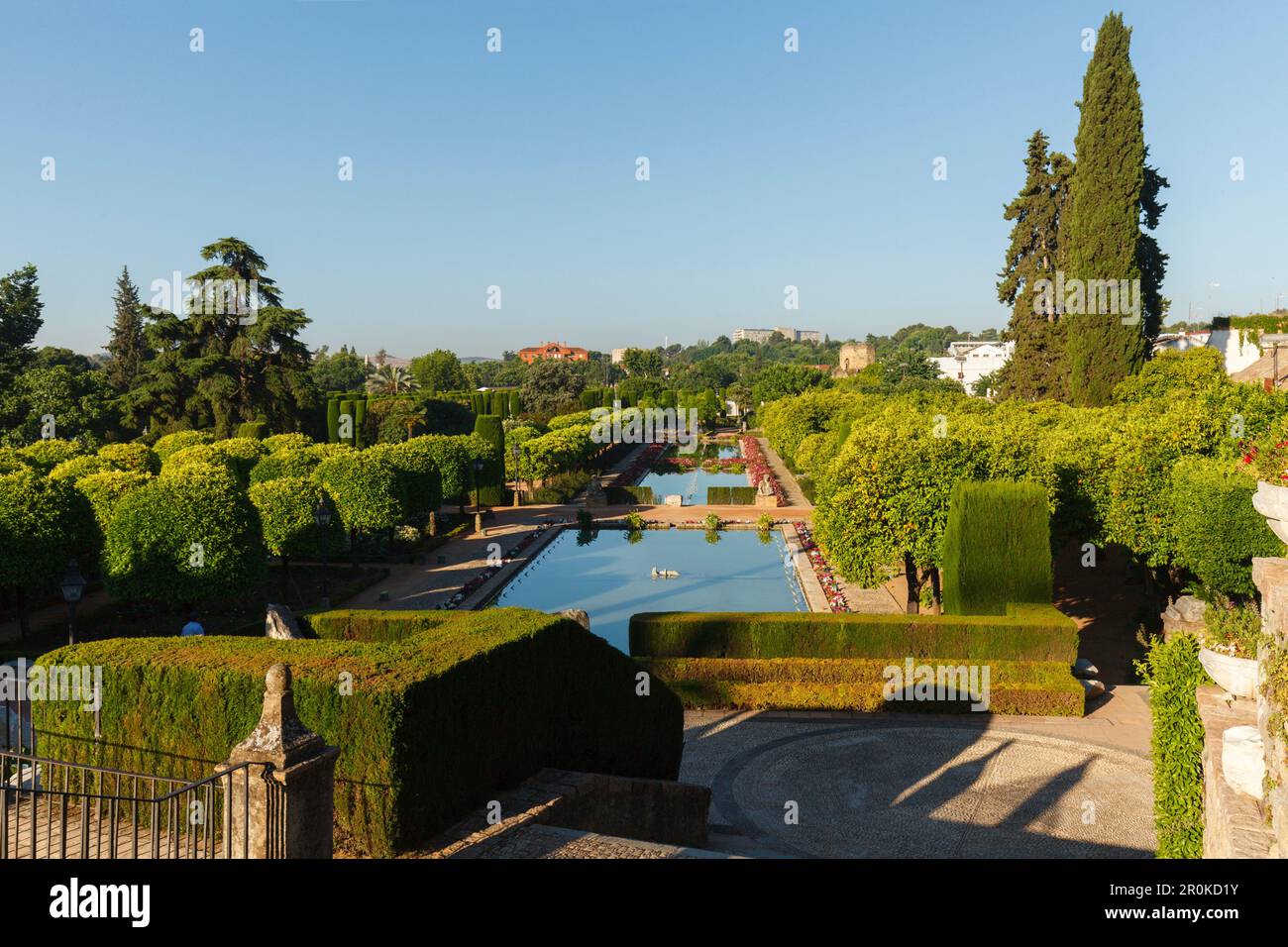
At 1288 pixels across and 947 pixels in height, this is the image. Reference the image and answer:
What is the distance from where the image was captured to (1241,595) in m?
19.6

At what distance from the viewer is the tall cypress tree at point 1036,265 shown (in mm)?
44312

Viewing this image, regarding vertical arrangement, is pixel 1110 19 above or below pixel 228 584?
above

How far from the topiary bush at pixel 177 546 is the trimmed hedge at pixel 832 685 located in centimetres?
1112

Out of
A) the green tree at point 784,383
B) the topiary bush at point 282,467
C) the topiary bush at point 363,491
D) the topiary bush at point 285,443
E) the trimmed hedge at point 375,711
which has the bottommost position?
the trimmed hedge at point 375,711

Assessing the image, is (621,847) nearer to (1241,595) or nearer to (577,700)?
(577,700)

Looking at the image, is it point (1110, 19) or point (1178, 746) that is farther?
point (1110, 19)

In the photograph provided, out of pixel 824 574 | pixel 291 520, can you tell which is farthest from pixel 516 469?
pixel 824 574

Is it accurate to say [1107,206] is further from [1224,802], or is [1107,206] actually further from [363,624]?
[1224,802]

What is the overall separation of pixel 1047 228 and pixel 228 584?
4228cm

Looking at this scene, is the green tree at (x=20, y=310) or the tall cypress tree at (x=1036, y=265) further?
the green tree at (x=20, y=310)

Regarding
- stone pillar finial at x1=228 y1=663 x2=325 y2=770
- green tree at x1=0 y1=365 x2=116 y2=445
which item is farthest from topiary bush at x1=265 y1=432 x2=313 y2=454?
stone pillar finial at x1=228 y1=663 x2=325 y2=770

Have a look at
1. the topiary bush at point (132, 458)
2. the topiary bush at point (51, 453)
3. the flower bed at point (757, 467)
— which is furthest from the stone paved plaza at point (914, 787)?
the flower bed at point (757, 467)

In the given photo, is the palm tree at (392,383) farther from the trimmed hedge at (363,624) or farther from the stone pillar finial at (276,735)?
→ the stone pillar finial at (276,735)
